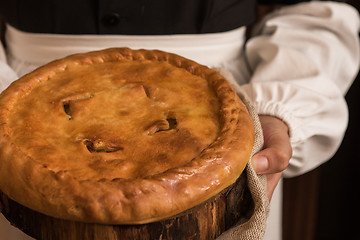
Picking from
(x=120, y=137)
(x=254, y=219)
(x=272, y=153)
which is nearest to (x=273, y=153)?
(x=272, y=153)

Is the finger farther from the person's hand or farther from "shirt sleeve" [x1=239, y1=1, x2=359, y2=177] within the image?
"shirt sleeve" [x1=239, y1=1, x2=359, y2=177]

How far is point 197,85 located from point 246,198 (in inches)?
8.1

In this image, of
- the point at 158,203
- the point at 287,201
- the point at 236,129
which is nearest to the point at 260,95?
the point at 236,129

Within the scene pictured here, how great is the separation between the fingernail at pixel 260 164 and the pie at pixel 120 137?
57 millimetres

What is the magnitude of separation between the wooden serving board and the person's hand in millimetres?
87

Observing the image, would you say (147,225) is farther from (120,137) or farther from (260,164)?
(260,164)

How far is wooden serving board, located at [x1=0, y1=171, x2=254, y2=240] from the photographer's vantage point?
566 mm

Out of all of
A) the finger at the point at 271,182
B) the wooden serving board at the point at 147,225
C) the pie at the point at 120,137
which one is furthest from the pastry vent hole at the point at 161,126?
the finger at the point at 271,182

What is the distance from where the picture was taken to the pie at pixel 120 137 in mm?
559

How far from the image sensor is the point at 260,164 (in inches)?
28.5

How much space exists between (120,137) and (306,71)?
0.63 metres

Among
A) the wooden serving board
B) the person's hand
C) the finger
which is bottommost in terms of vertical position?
the finger

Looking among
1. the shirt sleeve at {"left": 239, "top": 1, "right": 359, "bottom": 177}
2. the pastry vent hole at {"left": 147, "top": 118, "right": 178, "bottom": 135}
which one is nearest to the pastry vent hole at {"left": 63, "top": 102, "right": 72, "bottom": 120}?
the pastry vent hole at {"left": 147, "top": 118, "right": 178, "bottom": 135}

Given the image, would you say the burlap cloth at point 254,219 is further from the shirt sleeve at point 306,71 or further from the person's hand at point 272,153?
the shirt sleeve at point 306,71
